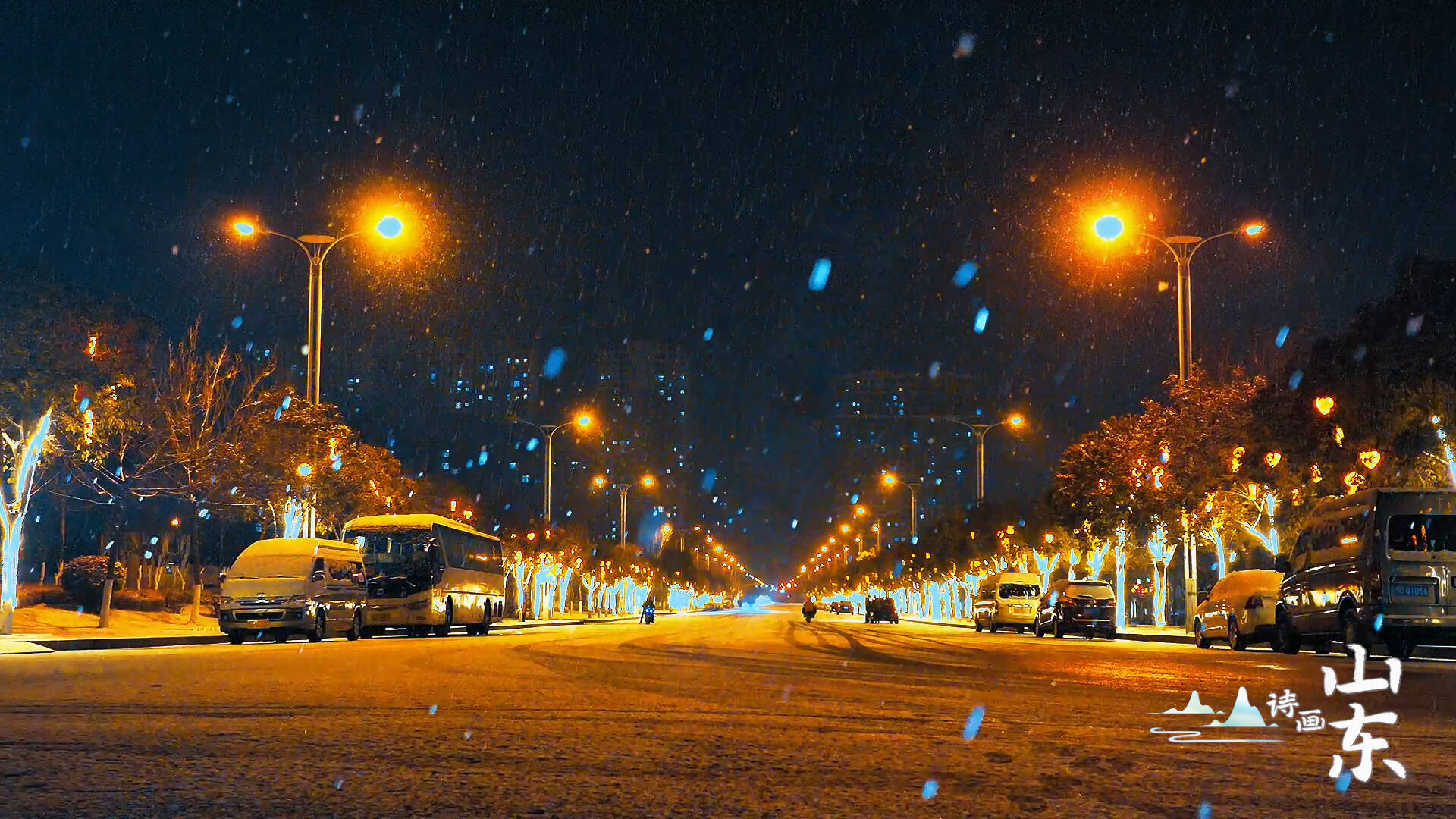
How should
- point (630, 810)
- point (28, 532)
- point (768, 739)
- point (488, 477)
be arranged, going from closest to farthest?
point (630, 810) < point (768, 739) < point (28, 532) < point (488, 477)

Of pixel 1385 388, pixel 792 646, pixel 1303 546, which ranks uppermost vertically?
pixel 1385 388

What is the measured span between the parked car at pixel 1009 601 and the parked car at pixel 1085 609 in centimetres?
682

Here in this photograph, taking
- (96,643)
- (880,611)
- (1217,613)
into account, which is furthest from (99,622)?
(880,611)

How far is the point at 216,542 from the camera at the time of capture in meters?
84.2

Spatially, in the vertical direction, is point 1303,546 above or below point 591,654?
above

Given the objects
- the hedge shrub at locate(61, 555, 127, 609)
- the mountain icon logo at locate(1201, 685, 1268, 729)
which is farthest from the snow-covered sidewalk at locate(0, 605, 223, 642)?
the mountain icon logo at locate(1201, 685, 1268, 729)

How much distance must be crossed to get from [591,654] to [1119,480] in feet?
94.8

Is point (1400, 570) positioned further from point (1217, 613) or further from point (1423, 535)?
point (1217, 613)

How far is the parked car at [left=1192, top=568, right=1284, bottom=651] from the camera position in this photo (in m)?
30.3

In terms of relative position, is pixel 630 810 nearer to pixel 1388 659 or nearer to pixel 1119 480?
pixel 1388 659

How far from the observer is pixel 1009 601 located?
177ft

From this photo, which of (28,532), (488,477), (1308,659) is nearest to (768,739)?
(1308,659)

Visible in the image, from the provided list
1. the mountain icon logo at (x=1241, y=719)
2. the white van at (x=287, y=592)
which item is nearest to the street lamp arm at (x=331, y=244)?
the white van at (x=287, y=592)

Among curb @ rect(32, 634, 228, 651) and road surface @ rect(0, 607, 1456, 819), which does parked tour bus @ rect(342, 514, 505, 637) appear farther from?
road surface @ rect(0, 607, 1456, 819)
